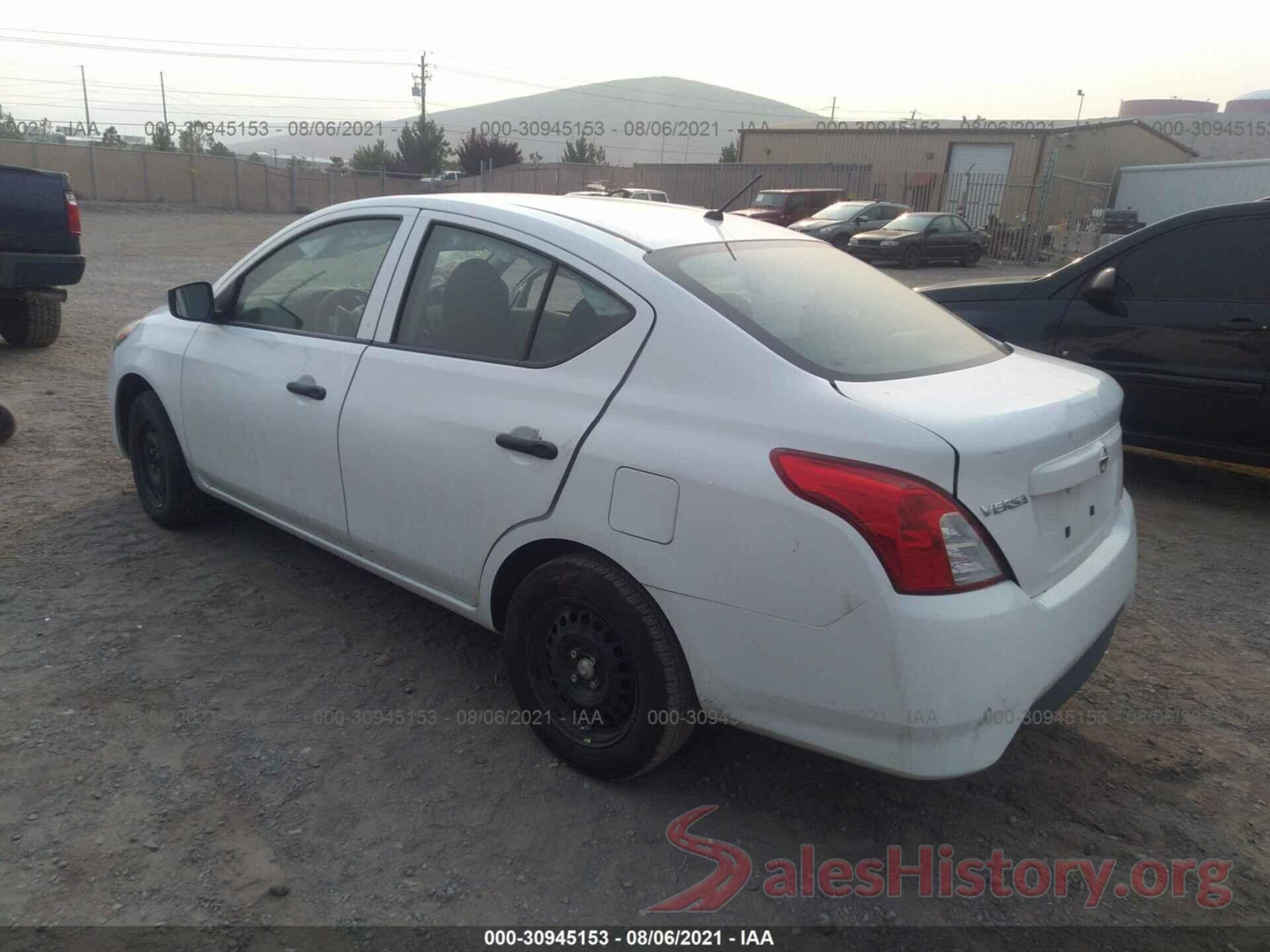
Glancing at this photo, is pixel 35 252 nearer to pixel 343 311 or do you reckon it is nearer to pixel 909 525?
pixel 343 311

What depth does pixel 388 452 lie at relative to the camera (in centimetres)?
306

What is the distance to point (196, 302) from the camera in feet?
12.8

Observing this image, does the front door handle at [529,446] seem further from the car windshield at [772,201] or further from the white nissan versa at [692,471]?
the car windshield at [772,201]

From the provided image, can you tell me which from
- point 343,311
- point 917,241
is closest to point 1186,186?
point 917,241

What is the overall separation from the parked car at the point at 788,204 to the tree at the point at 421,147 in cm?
3259

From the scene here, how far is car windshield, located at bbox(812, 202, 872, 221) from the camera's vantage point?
80.2ft

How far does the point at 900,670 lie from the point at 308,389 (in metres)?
2.32

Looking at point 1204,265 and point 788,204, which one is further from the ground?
point 788,204

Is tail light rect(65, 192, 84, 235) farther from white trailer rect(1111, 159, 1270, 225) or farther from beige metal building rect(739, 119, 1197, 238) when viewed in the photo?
white trailer rect(1111, 159, 1270, 225)

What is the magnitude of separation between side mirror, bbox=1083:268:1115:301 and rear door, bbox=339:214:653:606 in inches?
155

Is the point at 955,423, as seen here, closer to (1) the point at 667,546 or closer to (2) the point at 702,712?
(1) the point at 667,546

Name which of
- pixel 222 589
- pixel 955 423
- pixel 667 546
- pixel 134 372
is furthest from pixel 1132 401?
pixel 134 372

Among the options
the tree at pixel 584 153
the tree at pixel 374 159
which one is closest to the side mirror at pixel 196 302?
the tree at pixel 374 159

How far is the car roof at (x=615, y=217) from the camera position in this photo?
2889 mm
